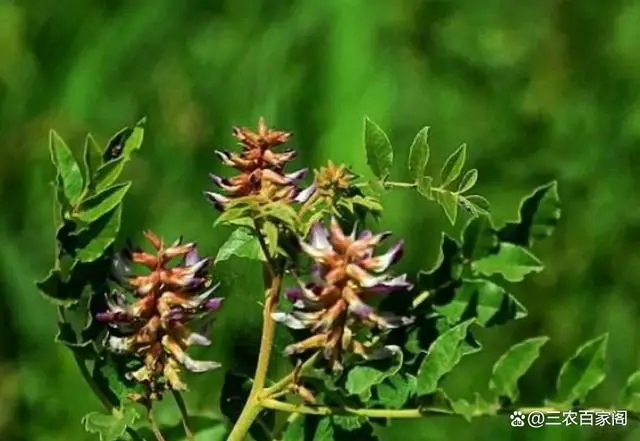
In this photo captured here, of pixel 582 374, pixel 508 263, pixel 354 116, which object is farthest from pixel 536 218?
pixel 354 116

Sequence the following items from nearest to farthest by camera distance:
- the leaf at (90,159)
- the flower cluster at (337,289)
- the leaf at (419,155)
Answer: the flower cluster at (337,289)
the leaf at (419,155)
the leaf at (90,159)

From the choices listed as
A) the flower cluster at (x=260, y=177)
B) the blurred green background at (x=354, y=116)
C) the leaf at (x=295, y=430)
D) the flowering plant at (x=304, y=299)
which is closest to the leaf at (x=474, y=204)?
the flowering plant at (x=304, y=299)

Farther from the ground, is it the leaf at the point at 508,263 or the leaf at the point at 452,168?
the leaf at the point at 452,168

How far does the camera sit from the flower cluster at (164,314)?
41.8 inches

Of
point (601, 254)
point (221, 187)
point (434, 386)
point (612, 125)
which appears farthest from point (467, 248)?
point (612, 125)

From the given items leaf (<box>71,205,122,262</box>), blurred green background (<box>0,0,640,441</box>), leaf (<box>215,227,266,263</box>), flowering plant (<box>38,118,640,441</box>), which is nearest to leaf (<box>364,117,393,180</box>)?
flowering plant (<box>38,118,640,441</box>)

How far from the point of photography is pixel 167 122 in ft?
8.38

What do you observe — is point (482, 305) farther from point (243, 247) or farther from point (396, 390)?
point (243, 247)

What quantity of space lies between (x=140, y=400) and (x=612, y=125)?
1587 mm

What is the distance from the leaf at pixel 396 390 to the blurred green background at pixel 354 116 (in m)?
0.88

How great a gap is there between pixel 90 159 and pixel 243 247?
0.73ft

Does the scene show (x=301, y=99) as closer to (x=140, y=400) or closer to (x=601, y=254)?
(x=601, y=254)

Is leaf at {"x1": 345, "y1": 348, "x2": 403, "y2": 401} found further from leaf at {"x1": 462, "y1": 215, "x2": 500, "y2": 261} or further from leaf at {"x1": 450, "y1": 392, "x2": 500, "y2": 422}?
leaf at {"x1": 462, "y1": 215, "x2": 500, "y2": 261}

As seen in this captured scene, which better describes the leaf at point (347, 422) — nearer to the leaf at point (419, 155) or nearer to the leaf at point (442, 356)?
the leaf at point (442, 356)
